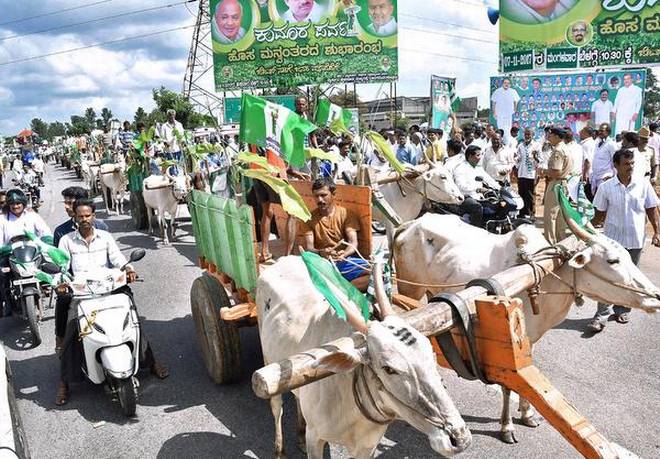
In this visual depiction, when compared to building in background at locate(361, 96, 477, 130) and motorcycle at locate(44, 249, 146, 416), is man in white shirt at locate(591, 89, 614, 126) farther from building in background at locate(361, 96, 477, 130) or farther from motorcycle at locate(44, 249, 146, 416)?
motorcycle at locate(44, 249, 146, 416)

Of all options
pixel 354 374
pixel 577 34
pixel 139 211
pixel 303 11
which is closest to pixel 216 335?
pixel 354 374

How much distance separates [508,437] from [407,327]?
235cm

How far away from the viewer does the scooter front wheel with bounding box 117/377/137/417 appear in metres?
4.62

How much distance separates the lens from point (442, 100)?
689 inches

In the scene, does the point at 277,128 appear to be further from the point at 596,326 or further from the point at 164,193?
the point at 164,193

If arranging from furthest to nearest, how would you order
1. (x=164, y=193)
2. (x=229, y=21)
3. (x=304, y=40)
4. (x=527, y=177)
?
(x=229, y=21), (x=304, y=40), (x=527, y=177), (x=164, y=193)

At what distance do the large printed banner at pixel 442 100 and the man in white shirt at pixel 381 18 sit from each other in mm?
9004

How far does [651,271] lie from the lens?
816 centimetres

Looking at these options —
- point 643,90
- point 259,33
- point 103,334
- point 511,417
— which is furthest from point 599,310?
point 259,33

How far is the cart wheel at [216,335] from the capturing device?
4.89 metres

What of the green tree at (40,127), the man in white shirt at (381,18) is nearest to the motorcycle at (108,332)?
the man in white shirt at (381,18)

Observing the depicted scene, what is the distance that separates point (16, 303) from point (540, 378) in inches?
273

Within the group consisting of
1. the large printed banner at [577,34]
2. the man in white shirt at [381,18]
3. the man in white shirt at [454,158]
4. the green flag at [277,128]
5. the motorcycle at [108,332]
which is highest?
the man in white shirt at [381,18]

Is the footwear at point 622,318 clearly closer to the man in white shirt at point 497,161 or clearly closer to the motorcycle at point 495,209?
the motorcycle at point 495,209
